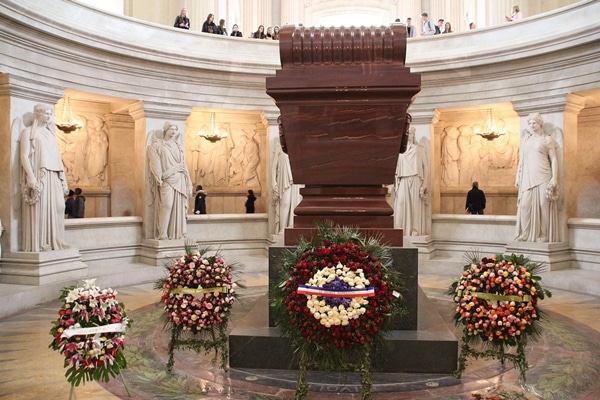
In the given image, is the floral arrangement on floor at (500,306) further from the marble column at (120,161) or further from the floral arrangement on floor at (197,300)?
the marble column at (120,161)

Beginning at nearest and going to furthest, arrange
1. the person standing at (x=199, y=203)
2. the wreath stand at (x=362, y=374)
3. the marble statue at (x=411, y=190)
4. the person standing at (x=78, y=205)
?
the wreath stand at (x=362, y=374), the person standing at (x=78, y=205), the marble statue at (x=411, y=190), the person standing at (x=199, y=203)

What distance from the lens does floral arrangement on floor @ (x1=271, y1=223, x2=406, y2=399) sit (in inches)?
132

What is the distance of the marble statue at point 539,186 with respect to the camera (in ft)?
32.2

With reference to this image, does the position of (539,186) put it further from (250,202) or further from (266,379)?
(266,379)

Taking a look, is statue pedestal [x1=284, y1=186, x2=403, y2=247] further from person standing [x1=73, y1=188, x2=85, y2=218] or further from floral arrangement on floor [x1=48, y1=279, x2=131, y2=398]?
person standing [x1=73, y1=188, x2=85, y2=218]

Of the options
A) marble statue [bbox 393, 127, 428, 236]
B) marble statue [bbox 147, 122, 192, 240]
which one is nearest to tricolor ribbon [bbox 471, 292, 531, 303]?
marble statue [bbox 393, 127, 428, 236]

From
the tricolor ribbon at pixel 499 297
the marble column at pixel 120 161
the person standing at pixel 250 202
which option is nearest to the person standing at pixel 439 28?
the person standing at pixel 250 202

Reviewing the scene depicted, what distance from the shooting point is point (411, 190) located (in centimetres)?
1160

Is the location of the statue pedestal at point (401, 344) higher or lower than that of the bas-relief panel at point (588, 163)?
lower

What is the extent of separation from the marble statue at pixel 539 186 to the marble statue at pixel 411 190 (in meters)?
2.19

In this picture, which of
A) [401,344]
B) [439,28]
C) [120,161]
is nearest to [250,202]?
[120,161]

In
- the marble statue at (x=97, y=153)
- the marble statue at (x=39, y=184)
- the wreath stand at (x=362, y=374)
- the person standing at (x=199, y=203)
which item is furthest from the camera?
the person standing at (x=199, y=203)

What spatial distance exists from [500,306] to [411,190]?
756cm

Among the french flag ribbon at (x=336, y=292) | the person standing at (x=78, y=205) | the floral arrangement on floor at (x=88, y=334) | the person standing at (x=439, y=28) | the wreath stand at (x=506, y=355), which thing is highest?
the person standing at (x=439, y=28)
